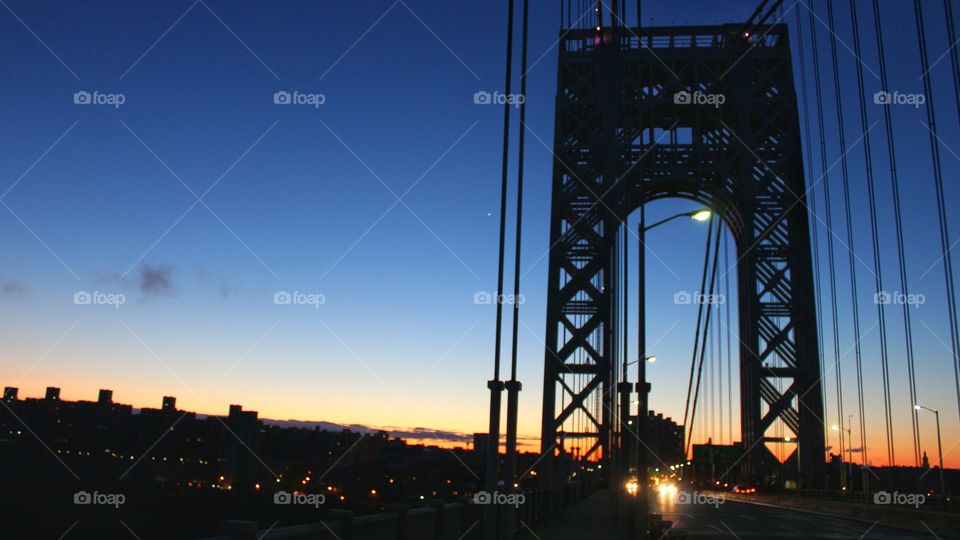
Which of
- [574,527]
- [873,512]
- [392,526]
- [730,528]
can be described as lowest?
[730,528]

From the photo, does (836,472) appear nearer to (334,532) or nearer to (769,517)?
(769,517)

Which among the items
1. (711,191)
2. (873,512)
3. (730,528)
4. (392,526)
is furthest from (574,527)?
(711,191)

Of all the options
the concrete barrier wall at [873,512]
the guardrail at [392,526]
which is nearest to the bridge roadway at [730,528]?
the concrete barrier wall at [873,512]

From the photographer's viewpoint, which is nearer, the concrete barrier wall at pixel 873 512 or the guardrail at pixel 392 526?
the guardrail at pixel 392 526

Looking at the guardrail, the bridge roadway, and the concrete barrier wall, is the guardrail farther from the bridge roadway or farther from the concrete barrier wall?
the concrete barrier wall

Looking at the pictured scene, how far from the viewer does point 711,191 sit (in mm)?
43062

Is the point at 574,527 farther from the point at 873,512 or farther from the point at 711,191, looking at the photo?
the point at 711,191

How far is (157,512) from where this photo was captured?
4547 inches

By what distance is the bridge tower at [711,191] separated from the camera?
40.5m

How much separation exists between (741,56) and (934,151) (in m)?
26.8

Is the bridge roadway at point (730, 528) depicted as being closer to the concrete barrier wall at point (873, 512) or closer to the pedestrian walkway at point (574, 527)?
the pedestrian walkway at point (574, 527)

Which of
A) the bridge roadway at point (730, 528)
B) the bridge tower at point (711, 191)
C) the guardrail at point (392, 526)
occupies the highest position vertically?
the bridge tower at point (711, 191)

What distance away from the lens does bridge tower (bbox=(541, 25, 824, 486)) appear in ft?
133

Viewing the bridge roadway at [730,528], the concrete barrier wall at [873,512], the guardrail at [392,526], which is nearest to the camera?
the guardrail at [392,526]
